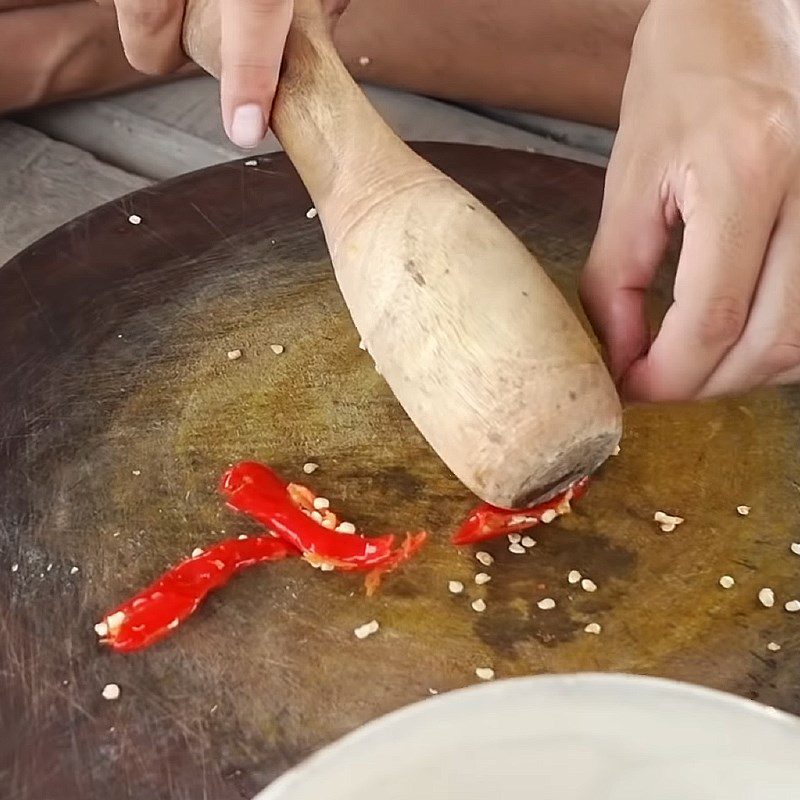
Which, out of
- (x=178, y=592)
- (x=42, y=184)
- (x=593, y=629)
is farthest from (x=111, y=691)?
(x=42, y=184)

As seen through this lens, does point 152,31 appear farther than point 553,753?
Yes

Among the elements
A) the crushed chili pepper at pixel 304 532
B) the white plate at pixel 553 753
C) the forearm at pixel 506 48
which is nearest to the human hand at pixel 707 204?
the crushed chili pepper at pixel 304 532

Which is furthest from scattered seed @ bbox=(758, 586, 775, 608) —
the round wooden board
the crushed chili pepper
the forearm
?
the forearm

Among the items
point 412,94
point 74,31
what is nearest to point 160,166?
point 74,31

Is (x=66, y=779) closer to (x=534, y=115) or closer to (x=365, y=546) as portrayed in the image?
(x=365, y=546)

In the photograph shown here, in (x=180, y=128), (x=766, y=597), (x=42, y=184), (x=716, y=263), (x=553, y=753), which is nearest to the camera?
(x=553, y=753)

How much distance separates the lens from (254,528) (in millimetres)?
851

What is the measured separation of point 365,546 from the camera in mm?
837

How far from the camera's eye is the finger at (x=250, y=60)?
789 millimetres

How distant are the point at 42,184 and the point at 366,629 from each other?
82cm

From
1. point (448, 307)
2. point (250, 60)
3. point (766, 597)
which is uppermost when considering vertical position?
point (250, 60)

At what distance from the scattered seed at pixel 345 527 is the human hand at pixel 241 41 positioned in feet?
0.93

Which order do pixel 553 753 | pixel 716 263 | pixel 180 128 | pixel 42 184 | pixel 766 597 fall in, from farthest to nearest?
1. pixel 180 128
2. pixel 42 184
3. pixel 766 597
4. pixel 716 263
5. pixel 553 753

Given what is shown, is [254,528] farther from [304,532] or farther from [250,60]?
[250,60]
